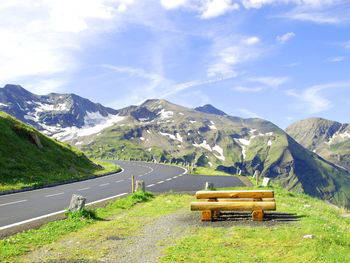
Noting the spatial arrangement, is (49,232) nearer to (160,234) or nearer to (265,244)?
(160,234)

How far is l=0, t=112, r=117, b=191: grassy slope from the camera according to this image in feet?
125

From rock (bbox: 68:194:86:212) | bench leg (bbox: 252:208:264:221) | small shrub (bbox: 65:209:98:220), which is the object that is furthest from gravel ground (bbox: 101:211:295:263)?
rock (bbox: 68:194:86:212)

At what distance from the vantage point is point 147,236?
14875 millimetres

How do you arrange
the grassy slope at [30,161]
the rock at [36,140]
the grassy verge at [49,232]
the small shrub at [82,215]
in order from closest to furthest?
the grassy verge at [49,232], the small shrub at [82,215], the grassy slope at [30,161], the rock at [36,140]

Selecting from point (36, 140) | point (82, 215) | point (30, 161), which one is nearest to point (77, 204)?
point (82, 215)

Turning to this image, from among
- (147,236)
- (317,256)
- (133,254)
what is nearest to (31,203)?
(147,236)

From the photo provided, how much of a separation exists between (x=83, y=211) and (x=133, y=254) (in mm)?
7375

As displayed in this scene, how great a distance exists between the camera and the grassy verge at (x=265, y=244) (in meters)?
11.2

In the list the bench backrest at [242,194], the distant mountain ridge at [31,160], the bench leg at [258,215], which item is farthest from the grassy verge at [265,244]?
the distant mountain ridge at [31,160]

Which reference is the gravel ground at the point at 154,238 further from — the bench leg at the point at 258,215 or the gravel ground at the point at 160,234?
the bench leg at the point at 258,215

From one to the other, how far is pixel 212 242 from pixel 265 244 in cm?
166

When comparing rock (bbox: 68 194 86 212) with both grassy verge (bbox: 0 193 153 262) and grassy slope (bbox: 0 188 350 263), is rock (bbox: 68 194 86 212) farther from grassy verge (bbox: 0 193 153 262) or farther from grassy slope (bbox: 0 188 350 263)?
grassy slope (bbox: 0 188 350 263)

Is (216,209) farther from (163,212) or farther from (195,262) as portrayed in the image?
(195,262)

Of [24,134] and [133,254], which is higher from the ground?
[24,134]
